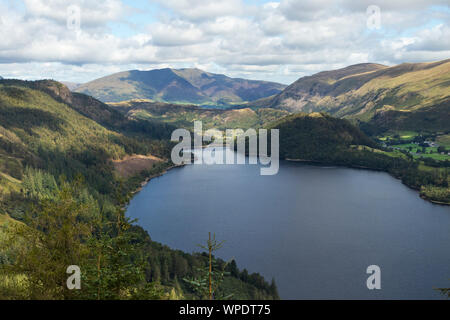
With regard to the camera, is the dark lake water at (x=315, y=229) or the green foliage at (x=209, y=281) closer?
the green foliage at (x=209, y=281)

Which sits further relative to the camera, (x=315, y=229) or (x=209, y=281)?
(x=315, y=229)

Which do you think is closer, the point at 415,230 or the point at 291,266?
the point at 291,266

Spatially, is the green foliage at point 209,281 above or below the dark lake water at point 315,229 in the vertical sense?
above

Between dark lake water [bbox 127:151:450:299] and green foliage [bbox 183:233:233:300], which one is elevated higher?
green foliage [bbox 183:233:233:300]

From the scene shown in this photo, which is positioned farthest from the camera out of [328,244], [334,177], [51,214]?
[334,177]

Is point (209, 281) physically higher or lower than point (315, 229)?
higher

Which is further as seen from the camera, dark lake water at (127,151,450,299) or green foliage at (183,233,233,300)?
dark lake water at (127,151,450,299)

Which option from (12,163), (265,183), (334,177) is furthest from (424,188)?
(12,163)
